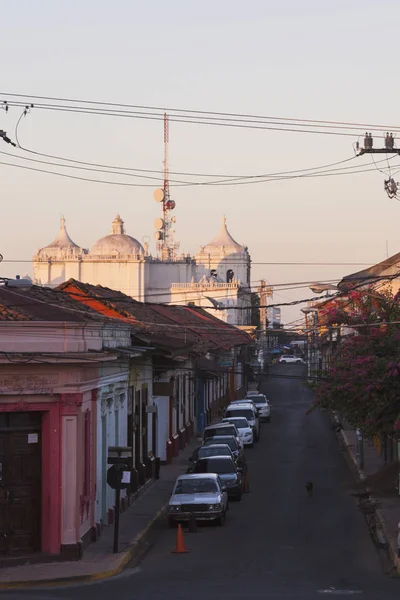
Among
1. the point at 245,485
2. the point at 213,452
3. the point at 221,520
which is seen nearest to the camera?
the point at 221,520

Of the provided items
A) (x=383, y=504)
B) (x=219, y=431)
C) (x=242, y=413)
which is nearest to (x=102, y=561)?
(x=383, y=504)

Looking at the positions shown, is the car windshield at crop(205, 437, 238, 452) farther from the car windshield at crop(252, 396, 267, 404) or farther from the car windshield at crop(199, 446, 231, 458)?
the car windshield at crop(252, 396, 267, 404)

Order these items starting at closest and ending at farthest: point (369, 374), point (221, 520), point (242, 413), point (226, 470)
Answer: point (221, 520) < point (369, 374) < point (226, 470) < point (242, 413)

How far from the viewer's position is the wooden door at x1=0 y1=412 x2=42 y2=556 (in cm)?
2323

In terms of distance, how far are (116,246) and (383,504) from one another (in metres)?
122

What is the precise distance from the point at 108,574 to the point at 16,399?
3.82 metres

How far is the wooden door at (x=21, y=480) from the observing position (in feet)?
76.2

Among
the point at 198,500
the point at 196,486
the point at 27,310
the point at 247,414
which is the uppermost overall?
the point at 27,310

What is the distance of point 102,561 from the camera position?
2323 centimetres

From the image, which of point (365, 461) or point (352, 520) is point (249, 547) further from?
point (365, 461)

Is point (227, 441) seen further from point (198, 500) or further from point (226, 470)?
point (198, 500)

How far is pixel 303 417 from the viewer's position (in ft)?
239

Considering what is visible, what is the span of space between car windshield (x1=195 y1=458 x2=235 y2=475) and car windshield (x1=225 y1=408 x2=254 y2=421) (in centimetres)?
2106

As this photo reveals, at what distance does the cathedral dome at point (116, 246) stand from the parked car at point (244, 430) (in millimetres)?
96524
